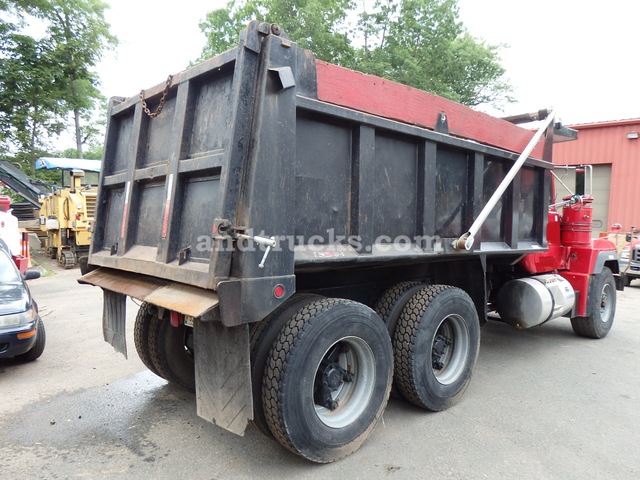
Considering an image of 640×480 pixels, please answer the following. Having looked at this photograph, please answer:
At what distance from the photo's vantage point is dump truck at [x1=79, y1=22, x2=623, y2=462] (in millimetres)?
2561

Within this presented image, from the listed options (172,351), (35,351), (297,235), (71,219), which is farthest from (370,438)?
(71,219)

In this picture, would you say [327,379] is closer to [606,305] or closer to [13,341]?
[13,341]

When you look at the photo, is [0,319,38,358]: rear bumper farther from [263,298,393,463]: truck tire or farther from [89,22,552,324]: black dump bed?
[263,298,393,463]: truck tire

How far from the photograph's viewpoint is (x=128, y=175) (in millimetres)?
3539

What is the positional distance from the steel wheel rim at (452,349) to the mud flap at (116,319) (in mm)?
2723

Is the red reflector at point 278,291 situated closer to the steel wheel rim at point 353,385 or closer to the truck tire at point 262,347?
the truck tire at point 262,347

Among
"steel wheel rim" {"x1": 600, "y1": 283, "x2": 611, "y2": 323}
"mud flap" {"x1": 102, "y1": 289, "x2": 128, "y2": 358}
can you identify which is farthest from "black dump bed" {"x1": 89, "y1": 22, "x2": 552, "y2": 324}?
"steel wheel rim" {"x1": 600, "y1": 283, "x2": 611, "y2": 323}

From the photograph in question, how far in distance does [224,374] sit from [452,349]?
228 centimetres

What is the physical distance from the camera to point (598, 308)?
19.7 feet

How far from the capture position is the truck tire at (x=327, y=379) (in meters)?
2.70

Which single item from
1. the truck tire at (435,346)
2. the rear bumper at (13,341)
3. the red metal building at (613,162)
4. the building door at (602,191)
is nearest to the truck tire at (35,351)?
the rear bumper at (13,341)

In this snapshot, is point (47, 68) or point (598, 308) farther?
point (47, 68)

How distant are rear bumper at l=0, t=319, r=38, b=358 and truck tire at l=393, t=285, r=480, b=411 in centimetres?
378

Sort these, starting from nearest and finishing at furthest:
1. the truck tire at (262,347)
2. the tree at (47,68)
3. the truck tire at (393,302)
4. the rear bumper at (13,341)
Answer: the truck tire at (262,347), the truck tire at (393,302), the rear bumper at (13,341), the tree at (47,68)
